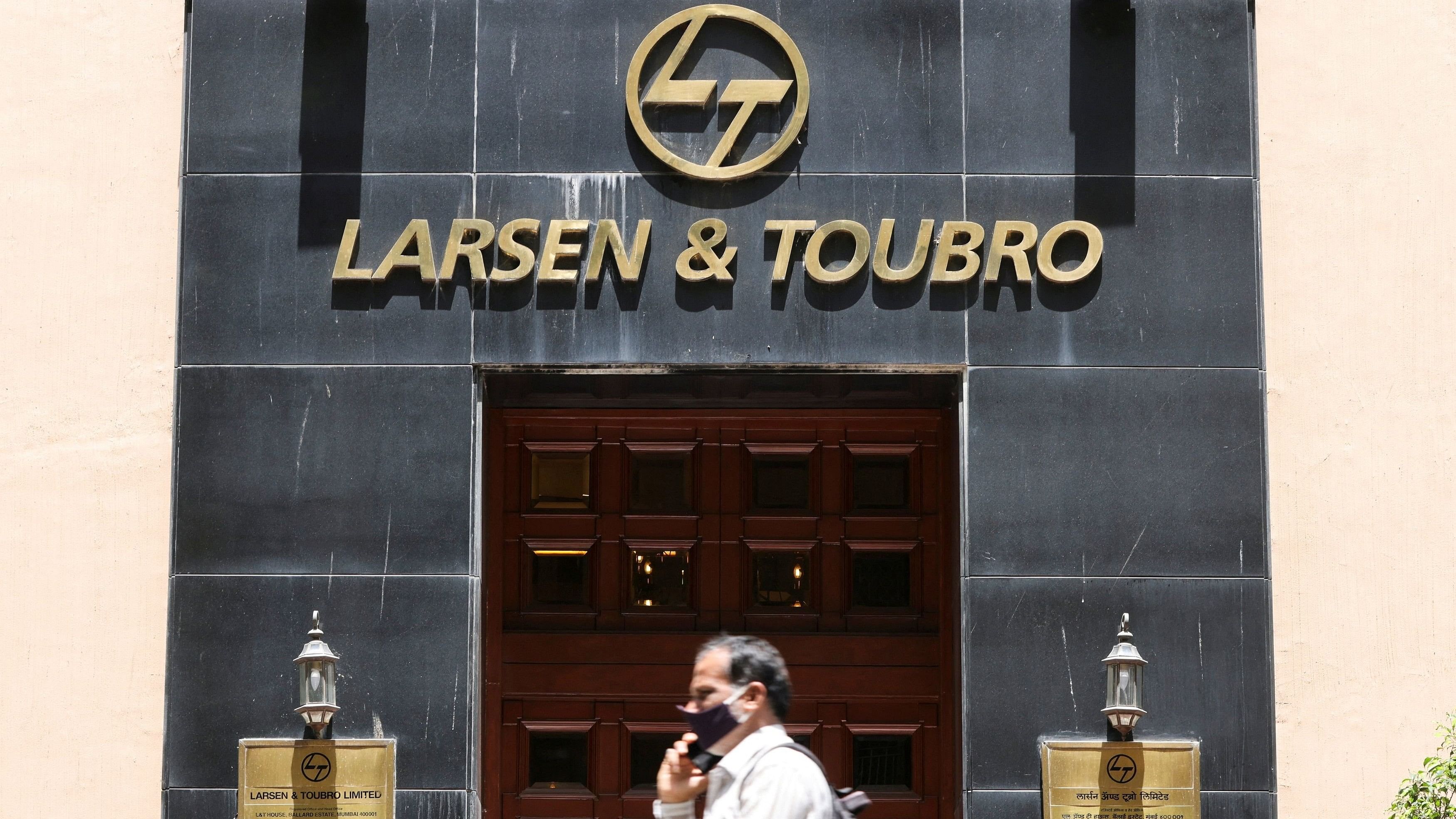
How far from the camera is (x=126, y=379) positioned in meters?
10.1

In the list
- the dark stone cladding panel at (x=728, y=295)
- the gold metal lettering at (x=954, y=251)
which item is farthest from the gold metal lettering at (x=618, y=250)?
the gold metal lettering at (x=954, y=251)

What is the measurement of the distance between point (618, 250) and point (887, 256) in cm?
154

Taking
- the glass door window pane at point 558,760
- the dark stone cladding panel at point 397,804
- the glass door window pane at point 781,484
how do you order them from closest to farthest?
1. the dark stone cladding panel at point 397,804
2. the glass door window pane at point 558,760
3. the glass door window pane at point 781,484

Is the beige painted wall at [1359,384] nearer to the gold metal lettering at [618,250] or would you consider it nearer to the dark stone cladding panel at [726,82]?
the dark stone cladding panel at [726,82]

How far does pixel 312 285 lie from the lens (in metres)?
9.70

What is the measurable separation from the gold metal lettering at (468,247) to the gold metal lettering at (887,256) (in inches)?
87.1

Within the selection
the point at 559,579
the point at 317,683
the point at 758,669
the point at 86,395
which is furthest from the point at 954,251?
the point at 86,395

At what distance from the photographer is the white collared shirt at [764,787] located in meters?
5.24

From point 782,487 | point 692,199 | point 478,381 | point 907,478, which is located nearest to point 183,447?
point 478,381

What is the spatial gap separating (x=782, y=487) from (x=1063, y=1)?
12.1 feet

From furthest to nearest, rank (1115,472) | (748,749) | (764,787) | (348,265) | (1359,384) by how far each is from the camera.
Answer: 1. (1359,384)
2. (348,265)
3. (1115,472)
4. (748,749)
5. (764,787)

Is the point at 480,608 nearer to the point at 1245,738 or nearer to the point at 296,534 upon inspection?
the point at 296,534

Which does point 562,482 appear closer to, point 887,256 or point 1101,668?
point 887,256

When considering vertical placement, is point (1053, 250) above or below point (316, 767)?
above
